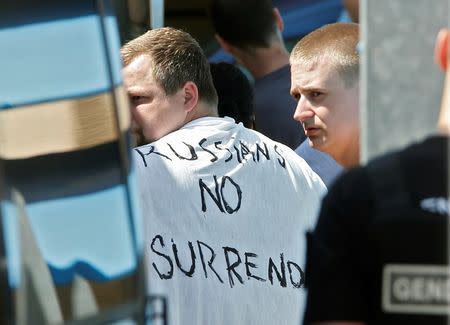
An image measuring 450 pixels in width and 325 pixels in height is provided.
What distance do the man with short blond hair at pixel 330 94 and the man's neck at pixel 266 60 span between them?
539mm

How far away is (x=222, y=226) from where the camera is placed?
12.0 feet

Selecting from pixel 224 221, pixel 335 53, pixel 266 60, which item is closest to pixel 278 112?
pixel 266 60

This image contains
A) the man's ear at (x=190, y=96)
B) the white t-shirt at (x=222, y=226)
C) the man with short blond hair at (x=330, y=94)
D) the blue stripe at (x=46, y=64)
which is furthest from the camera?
the man with short blond hair at (x=330, y=94)

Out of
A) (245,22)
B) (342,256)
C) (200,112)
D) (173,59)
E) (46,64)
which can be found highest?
(46,64)

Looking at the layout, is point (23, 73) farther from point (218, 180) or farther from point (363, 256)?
point (218, 180)

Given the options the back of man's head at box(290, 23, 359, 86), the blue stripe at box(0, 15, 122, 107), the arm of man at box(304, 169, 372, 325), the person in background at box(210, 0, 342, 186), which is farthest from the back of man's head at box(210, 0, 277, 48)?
Result: the arm of man at box(304, 169, 372, 325)

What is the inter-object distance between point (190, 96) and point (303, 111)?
1.46 feet

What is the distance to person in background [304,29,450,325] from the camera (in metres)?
1.92

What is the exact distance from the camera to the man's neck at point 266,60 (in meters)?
4.99

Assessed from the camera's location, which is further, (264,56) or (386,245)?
(264,56)

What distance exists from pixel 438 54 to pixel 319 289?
1.38ft

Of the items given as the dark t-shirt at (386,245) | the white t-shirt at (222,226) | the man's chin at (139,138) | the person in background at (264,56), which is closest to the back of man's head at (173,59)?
the man's chin at (139,138)

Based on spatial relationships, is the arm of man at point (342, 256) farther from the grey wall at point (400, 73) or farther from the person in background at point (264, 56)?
the person in background at point (264, 56)

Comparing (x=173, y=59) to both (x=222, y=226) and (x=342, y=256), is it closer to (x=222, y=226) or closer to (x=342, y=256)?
(x=222, y=226)
